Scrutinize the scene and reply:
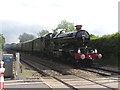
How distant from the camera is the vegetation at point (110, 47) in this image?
17.4 meters

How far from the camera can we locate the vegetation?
17356 mm

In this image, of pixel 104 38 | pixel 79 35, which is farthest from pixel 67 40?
pixel 104 38

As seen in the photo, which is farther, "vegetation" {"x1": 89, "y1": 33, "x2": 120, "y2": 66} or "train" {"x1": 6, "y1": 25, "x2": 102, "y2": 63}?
"vegetation" {"x1": 89, "y1": 33, "x2": 120, "y2": 66}

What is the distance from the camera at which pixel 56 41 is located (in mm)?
19359

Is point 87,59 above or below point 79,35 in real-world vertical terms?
below

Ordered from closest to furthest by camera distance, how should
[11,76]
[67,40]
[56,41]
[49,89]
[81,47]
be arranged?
[49,89], [11,76], [81,47], [67,40], [56,41]

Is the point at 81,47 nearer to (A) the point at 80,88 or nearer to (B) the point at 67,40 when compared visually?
(B) the point at 67,40

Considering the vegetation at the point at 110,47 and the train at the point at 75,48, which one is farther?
the vegetation at the point at 110,47

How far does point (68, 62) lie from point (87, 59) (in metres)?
2.26

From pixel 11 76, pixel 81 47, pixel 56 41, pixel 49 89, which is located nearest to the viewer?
pixel 49 89

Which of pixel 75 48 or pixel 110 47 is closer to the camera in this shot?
Answer: pixel 75 48

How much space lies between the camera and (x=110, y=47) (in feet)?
60.6

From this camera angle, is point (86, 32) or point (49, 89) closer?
point (49, 89)

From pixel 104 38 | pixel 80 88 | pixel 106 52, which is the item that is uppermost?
pixel 104 38
